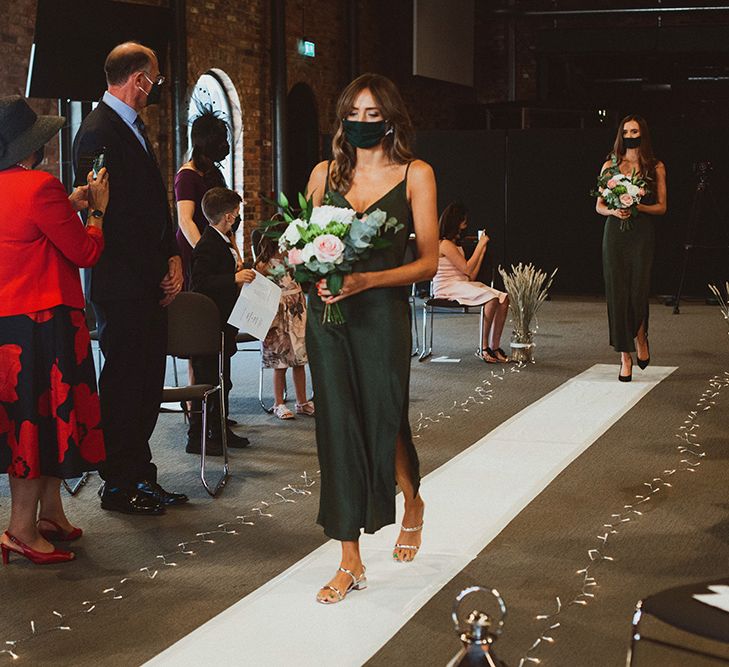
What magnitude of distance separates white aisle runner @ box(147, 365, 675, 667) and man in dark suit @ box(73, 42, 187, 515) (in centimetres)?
85

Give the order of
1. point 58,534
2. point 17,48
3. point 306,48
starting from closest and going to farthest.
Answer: point 58,534, point 17,48, point 306,48

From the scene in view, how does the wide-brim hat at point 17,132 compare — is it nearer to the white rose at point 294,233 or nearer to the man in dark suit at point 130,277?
the man in dark suit at point 130,277

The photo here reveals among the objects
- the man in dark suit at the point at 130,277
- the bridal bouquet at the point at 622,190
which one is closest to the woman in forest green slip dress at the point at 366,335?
the man in dark suit at the point at 130,277

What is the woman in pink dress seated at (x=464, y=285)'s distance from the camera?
9.02 metres

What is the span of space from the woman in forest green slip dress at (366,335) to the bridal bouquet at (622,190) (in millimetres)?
4088

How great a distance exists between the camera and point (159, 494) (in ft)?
16.4

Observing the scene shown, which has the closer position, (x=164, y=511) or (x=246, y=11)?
(x=164, y=511)

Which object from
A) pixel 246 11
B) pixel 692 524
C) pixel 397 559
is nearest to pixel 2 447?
pixel 397 559

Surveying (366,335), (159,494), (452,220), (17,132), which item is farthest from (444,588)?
(452,220)

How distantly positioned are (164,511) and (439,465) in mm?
1461

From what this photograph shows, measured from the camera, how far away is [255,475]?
18.5ft

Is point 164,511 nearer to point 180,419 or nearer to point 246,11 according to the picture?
point 180,419

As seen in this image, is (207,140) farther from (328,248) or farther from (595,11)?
(595,11)

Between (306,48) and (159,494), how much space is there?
10.5m
